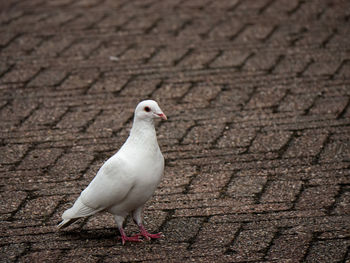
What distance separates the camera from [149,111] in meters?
4.21

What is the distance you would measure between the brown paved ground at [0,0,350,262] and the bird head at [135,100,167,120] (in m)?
0.74

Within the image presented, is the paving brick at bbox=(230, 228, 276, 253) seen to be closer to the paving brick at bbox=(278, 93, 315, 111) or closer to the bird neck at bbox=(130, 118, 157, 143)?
the bird neck at bbox=(130, 118, 157, 143)

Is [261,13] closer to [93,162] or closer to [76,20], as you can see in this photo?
[76,20]

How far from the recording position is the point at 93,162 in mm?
5473

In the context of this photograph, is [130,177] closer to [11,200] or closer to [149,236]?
[149,236]

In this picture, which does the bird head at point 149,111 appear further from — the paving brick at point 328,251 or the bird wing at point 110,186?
the paving brick at point 328,251

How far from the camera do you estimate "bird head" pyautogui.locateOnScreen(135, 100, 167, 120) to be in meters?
4.19

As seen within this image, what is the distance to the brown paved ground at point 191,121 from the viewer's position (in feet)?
14.2

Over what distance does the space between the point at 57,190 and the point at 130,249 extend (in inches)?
40.2

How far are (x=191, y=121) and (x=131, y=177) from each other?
82.1 inches

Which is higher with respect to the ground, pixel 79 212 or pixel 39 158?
pixel 79 212

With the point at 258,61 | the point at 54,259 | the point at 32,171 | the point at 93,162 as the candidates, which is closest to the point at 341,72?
the point at 258,61

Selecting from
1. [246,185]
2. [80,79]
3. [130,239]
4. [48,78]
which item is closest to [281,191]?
[246,185]

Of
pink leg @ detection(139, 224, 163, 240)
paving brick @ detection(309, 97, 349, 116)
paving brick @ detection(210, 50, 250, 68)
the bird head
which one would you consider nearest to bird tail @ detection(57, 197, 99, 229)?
pink leg @ detection(139, 224, 163, 240)
